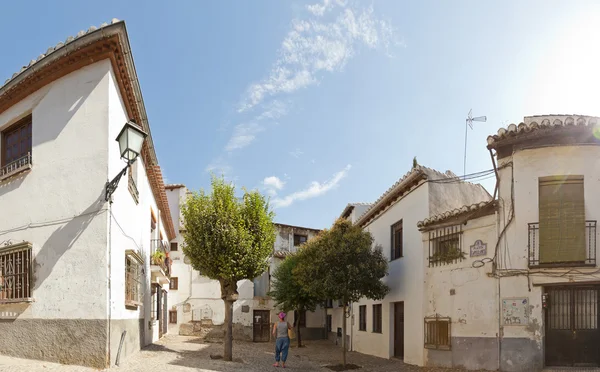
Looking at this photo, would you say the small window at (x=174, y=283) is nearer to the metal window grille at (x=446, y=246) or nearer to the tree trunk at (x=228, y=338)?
the tree trunk at (x=228, y=338)

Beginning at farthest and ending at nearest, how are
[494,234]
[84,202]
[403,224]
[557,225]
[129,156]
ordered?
[403,224]
[494,234]
[557,225]
[84,202]
[129,156]

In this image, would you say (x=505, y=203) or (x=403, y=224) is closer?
(x=505, y=203)

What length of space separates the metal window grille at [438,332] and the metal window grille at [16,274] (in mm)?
9989

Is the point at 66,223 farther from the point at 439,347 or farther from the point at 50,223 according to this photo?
the point at 439,347

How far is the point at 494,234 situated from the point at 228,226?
6.98 meters

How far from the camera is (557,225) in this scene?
11.1 metres

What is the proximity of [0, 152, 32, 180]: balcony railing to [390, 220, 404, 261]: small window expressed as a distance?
11.5 metres

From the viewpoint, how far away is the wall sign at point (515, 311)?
1133cm

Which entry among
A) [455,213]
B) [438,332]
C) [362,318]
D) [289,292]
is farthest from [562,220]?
[289,292]

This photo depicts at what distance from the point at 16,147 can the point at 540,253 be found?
12160 mm

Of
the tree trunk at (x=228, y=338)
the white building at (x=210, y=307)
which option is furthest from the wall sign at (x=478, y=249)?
the white building at (x=210, y=307)

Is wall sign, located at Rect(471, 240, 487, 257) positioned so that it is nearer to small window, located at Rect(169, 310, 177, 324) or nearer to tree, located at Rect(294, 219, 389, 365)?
tree, located at Rect(294, 219, 389, 365)

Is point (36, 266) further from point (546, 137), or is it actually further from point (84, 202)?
point (546, 137)

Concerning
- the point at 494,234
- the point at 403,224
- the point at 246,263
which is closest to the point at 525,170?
the point at 494,234
